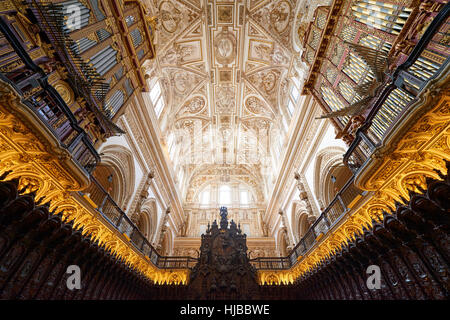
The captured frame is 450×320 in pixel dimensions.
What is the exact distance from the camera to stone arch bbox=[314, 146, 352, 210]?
9352mm

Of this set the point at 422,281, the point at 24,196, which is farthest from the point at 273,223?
the point at 24,196

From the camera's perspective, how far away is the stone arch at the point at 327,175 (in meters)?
9.35

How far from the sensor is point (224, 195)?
22547mm

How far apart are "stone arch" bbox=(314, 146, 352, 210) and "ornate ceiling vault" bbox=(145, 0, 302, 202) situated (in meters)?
6.08

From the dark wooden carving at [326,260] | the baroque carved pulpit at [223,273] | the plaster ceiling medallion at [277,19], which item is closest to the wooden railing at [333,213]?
the dark wooden carving at [326,260]

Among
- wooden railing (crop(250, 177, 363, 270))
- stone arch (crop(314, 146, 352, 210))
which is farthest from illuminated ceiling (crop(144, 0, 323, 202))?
wooden railing (crop(250, 177, 363, 270))

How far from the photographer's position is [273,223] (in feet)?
58.2

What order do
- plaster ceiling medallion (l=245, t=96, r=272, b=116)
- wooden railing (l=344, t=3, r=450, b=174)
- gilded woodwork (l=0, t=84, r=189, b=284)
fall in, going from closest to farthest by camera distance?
gilded woodwork (l=0, t=84, r=189, b=284)
wooden railing (l=344, t=3, r=450, b=174)
plaster ceiling medallion (l=245, t=96, r=272, b=116)

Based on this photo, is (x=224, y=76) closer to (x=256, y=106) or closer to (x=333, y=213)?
(x=256, y=106)

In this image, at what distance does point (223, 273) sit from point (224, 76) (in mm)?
14893

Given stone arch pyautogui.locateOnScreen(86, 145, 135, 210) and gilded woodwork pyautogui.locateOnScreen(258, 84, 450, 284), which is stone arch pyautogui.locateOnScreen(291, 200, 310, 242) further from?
stone arch pyautogui.locateOnScreen(86, 145, 135, 210)

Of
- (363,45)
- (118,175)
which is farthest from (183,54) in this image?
(363,45)

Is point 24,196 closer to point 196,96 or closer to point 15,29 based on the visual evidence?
point 15,29
